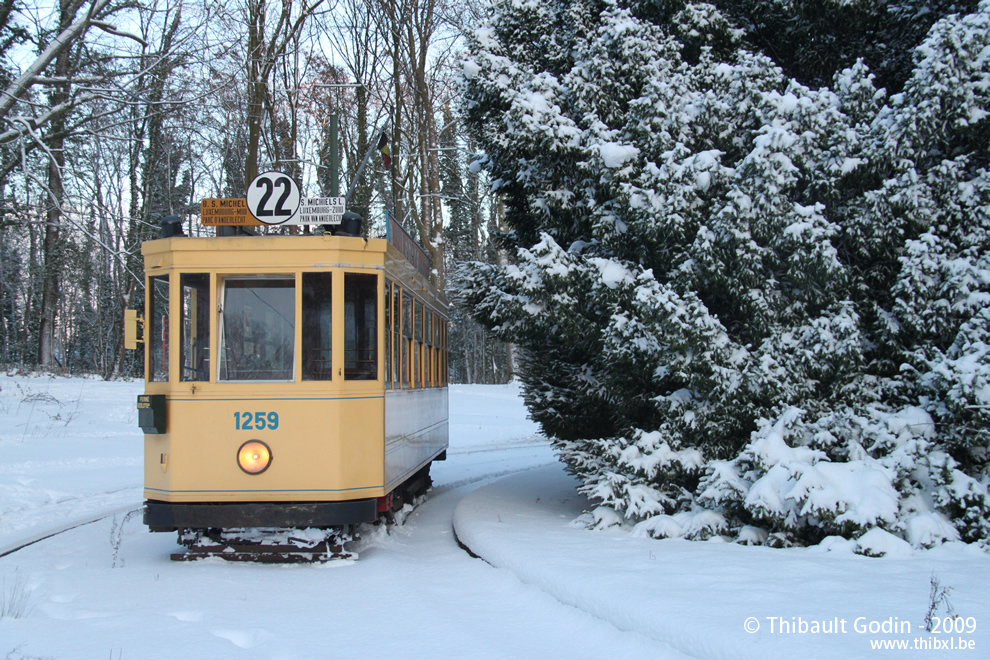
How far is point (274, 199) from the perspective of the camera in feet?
25.3

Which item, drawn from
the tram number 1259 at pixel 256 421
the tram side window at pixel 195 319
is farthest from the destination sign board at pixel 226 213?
the tram number 1259 at pixel 256 421

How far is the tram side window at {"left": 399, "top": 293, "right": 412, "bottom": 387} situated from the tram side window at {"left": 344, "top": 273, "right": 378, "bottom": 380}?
101cm

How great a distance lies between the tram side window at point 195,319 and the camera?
7.42 m

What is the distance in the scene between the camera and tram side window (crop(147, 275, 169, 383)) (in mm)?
7547

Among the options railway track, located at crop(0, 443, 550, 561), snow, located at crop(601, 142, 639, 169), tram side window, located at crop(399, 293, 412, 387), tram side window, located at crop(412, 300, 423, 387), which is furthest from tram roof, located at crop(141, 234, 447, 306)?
snow, located at crop(601, 142, 639, 169)

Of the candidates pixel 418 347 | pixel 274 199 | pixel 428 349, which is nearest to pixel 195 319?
pixel 274 199

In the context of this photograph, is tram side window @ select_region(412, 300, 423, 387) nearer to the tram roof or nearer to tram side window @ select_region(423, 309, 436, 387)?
tram side window @ select_region(423, 309, 436, 387)

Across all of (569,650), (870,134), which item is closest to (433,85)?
(870,134)

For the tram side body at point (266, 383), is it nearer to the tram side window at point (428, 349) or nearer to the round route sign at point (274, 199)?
the round route sign at point (274, 199)

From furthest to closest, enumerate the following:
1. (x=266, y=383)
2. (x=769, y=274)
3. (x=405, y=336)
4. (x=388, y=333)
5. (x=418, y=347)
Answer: (x=418, y=347) → (x=405, y=336) → (x=769, y=274) → (x=388, y=333) → (x=266, y=383)

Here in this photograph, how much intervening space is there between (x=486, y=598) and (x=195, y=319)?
3591 mm

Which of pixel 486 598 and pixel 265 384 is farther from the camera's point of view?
pixel 265 384

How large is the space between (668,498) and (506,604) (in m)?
2.99

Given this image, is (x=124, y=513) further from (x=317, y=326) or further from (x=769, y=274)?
(x=769, y=274)
